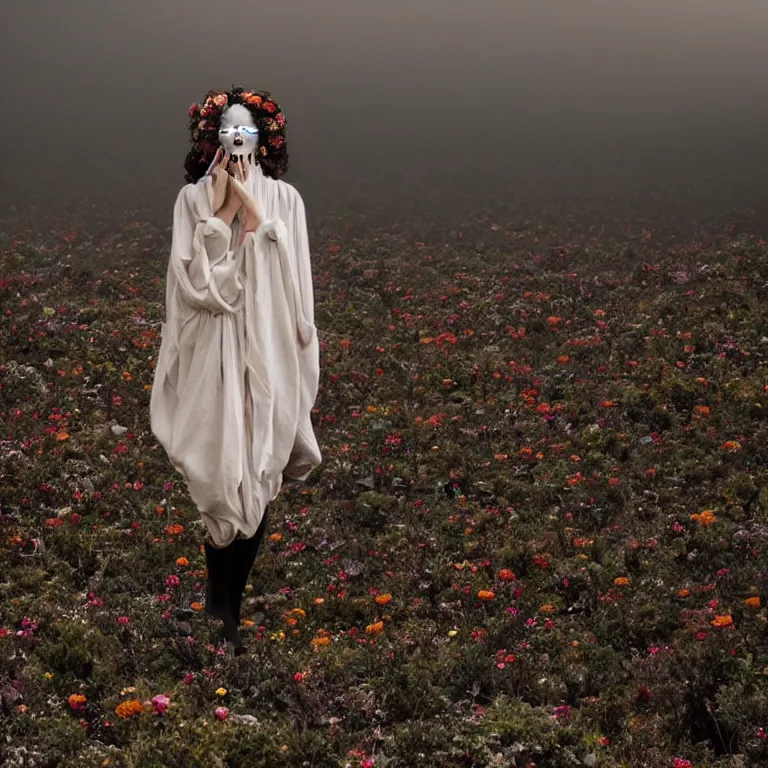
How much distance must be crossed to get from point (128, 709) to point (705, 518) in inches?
191

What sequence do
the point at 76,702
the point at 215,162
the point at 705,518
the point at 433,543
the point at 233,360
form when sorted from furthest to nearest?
the point at 433,543 < the point at 705,518 < the point at 215,162 < the point at 233,360 < the point at 76,702

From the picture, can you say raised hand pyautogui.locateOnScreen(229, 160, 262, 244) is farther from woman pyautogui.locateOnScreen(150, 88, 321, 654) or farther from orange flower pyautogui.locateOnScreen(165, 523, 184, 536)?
orange flower pyautogui.locateOnScreen(165, 523, 184, 536)

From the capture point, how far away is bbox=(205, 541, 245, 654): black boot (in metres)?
6.46

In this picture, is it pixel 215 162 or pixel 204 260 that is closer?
pixel 204 260

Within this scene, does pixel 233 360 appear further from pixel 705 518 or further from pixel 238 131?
pixel 705 518

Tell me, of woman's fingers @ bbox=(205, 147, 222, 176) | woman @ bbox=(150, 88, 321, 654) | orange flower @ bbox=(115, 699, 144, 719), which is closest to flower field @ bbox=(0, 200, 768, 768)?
orange flower @ bbox=(115, 699, 144, 719)

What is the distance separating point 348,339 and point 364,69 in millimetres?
21771

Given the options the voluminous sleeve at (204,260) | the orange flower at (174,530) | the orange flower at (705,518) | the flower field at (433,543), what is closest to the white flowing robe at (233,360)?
the voluminous sleeve at (204,260)

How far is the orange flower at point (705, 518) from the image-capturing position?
846 centimetres

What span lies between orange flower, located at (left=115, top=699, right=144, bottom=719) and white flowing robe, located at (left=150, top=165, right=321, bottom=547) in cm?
111

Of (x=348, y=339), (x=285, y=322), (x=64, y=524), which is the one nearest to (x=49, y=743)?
(x=285, y=322)

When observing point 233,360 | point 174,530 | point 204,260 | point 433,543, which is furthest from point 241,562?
point 433,543

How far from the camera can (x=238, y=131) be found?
21.1 ft

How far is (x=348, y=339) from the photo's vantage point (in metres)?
14.4
